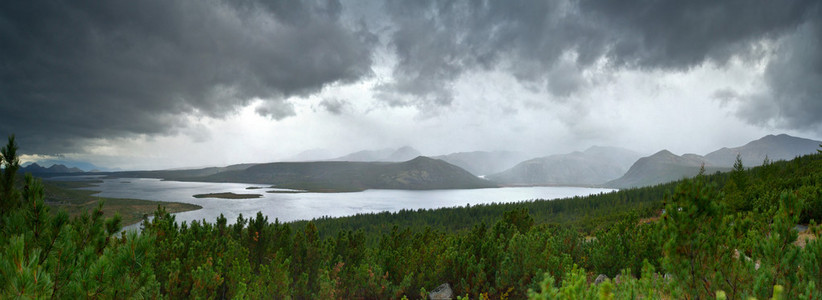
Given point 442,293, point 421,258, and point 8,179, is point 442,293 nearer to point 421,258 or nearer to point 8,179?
point 421,258

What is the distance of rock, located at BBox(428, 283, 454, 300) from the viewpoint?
1101 cm

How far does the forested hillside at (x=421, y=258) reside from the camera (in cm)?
404

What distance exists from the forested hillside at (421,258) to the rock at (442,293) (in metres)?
0.22

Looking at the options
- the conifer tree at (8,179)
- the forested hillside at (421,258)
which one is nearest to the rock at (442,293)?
the forested hillside at (421,258)

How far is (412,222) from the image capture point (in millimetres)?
102562

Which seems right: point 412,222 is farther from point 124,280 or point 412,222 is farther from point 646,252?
point 124,280

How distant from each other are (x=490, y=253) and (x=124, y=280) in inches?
388

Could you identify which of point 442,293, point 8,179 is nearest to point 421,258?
point 442,293

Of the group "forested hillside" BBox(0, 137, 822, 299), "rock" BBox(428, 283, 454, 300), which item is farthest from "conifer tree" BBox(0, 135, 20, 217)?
"rock" BBox(428, 283, 454, 300)

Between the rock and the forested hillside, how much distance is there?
0.71 ft

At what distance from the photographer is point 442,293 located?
36.6ft

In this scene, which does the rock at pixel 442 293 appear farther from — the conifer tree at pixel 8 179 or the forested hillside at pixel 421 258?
the conifer tree at pixel 8 179

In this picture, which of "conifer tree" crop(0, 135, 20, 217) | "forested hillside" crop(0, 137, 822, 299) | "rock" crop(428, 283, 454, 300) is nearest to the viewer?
"forested hillside" crop(0, 137, 822, 299)

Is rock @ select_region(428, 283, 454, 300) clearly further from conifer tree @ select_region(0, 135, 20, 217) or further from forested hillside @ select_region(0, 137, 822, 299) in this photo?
conifer tree @ select_region(0, 135, 20, 217)
